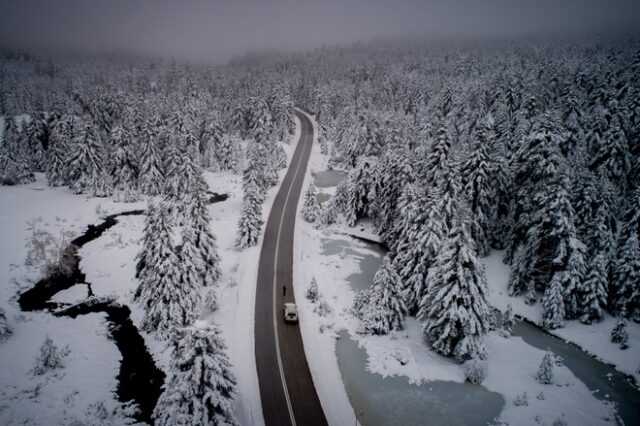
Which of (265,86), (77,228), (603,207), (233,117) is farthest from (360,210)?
(265,86)

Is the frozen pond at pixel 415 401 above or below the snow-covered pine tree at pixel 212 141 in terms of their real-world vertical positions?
below

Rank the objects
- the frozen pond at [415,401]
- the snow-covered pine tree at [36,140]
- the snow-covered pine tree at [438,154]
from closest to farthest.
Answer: the frozen pond at [415,401], the snow-covered pine tree at [438,154], the snow-covered pine tree at [36,140]

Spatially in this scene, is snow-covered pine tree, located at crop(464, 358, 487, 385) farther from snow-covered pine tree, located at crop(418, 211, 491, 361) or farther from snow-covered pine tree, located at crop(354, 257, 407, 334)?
snow-covered pine tree, located at crop(354, 257, 407, 334)

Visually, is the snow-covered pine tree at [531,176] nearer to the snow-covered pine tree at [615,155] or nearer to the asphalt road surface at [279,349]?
the snow-covered pine tree at [615,155]

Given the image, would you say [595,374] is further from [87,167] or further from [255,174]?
Result: [87,167]

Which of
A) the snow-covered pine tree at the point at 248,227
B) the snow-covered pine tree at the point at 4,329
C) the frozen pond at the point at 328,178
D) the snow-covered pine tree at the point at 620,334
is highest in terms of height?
the frozen pond at the point at 328,178

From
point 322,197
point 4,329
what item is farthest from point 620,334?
point 4,329

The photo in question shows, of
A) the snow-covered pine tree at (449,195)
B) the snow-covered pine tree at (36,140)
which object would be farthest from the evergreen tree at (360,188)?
the snow-covered pine tree at (36,140)

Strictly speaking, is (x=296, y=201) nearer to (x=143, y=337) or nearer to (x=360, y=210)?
(x=360, y=210)
